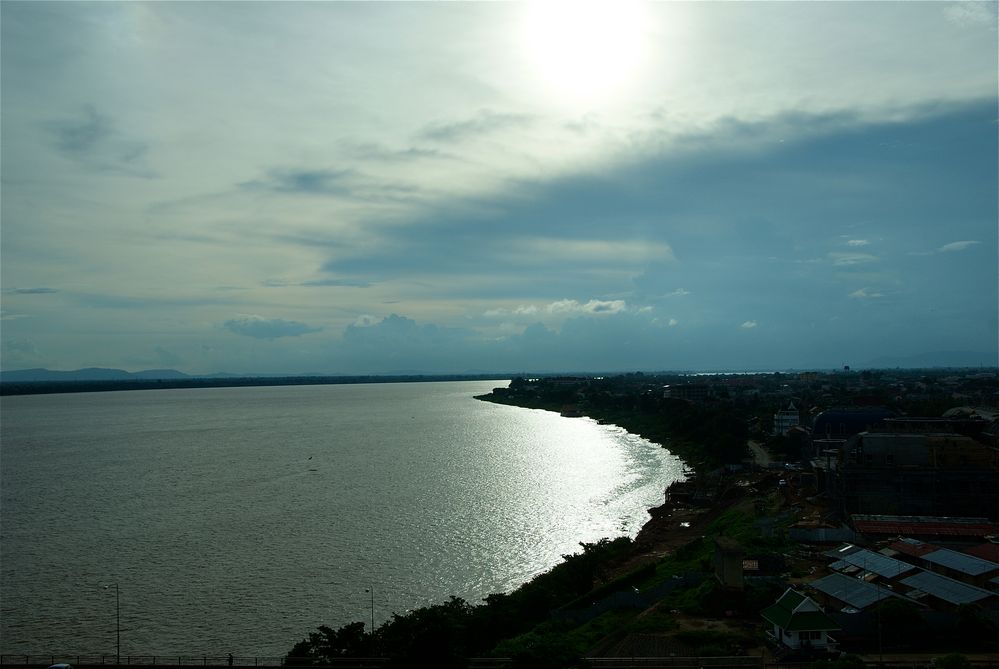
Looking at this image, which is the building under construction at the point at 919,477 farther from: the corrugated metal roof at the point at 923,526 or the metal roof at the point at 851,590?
the metal roof at the point at 851,590

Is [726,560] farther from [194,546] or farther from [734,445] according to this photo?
[734,445]

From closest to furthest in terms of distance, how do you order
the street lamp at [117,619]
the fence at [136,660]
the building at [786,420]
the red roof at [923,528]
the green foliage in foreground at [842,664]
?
the green foliage in foreground at [842,664] < the fence at [136,660] < the street lamp at [117,619] < the red roof at [923,528] < the building at [786,420]

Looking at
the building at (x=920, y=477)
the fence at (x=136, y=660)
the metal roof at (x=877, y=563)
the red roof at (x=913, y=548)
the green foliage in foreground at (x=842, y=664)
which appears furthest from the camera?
the building at (x=920, y=477)

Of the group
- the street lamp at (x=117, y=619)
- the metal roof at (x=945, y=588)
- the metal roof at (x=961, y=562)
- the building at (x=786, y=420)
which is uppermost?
the building at (x=786, y=420)

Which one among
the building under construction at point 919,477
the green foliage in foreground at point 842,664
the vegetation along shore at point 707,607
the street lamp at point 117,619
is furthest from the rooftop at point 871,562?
the street lamp at point 117,619

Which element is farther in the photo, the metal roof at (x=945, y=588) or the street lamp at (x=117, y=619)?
the street lamp at (x=117, y=619)

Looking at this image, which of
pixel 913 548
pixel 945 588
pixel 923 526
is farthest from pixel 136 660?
pixel 923 526

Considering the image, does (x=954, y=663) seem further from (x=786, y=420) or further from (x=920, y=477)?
(x=786, y=420)

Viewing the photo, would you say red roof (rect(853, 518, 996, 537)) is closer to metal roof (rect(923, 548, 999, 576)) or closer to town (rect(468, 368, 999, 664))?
town (rect(468, 368, 999, 664))
